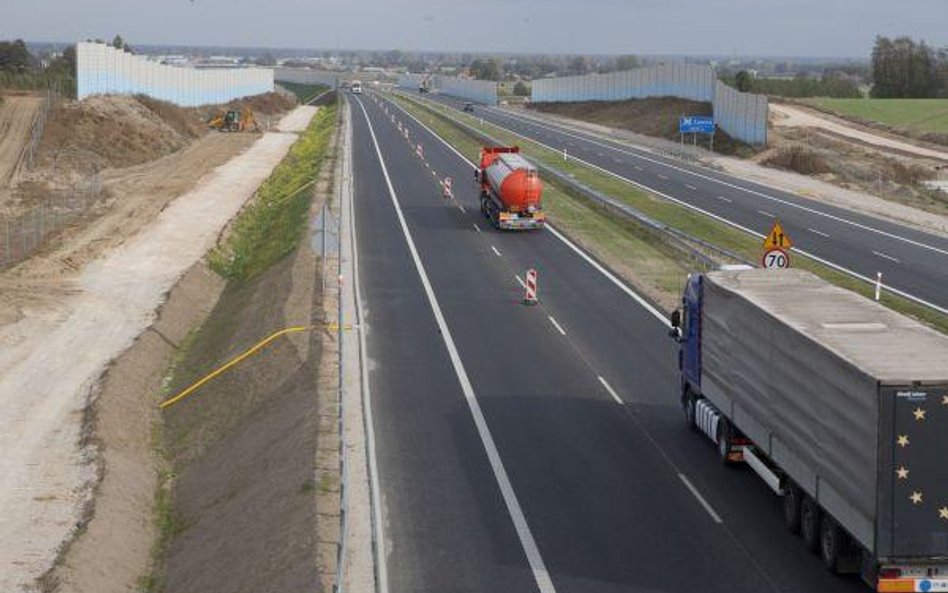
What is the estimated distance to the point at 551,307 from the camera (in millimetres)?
36625

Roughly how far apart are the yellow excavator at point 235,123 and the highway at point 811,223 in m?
32.0

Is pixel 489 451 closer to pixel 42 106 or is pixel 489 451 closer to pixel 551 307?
pixel 551 307

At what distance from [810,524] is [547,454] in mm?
5966

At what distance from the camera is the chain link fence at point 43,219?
52.9 meters

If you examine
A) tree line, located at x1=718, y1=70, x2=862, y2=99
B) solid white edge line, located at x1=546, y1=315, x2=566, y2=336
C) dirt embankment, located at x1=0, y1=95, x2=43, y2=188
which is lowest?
solid white edge line, located at x1=546, y1=315, x2=566, y2=336

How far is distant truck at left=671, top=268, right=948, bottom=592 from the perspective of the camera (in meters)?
15.2

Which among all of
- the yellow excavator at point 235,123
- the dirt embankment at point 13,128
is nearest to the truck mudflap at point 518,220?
the dirt embankment at point 13,128

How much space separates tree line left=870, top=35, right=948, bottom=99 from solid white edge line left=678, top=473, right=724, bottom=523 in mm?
149271

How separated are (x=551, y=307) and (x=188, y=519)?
15708 millimetres

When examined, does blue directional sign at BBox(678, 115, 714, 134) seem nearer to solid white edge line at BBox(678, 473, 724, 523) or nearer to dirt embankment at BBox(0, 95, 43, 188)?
dirt embankment at BBox(0, 95, 43, 188)

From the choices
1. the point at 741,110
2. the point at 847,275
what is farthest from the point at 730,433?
the point at 741,110

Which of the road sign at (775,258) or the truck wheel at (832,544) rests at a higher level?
the road sign at (775,258)

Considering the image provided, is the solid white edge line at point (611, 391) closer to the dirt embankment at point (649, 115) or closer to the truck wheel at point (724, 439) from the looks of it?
the truck wheel at point (724, 439)

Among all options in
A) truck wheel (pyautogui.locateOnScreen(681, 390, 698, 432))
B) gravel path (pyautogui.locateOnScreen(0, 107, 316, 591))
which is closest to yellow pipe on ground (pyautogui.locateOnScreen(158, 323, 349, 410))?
gravel path (pyautogui.locateOnScreen(0, 107, 316, 591))
